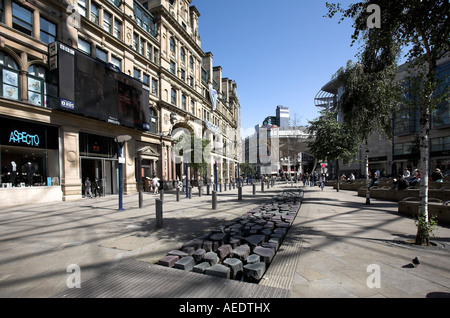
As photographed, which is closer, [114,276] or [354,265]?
[114,276]

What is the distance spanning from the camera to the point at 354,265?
149 inches

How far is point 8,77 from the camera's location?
12.2 metres

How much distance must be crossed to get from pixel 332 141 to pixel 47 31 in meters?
20.7

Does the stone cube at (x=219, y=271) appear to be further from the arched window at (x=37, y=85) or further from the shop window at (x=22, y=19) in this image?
the shop window at (x=22, y=19)

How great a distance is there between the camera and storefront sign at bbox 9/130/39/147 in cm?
1252

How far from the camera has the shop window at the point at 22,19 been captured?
41.9 ft

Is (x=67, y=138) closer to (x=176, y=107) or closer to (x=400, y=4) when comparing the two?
(x=176, y=107)

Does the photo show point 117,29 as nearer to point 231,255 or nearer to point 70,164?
point 70,164

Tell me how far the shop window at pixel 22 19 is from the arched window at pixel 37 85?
199 centimetres

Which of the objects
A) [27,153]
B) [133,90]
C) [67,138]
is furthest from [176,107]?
[27,153]

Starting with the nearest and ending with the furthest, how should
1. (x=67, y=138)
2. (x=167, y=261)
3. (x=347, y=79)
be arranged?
(x=167, y=261)
(x=347, y=79)
(x=67, y=138)

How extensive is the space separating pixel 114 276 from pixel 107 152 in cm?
1714

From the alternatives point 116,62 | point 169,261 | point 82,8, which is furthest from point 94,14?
point 169,261

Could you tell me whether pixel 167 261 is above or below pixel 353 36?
below
